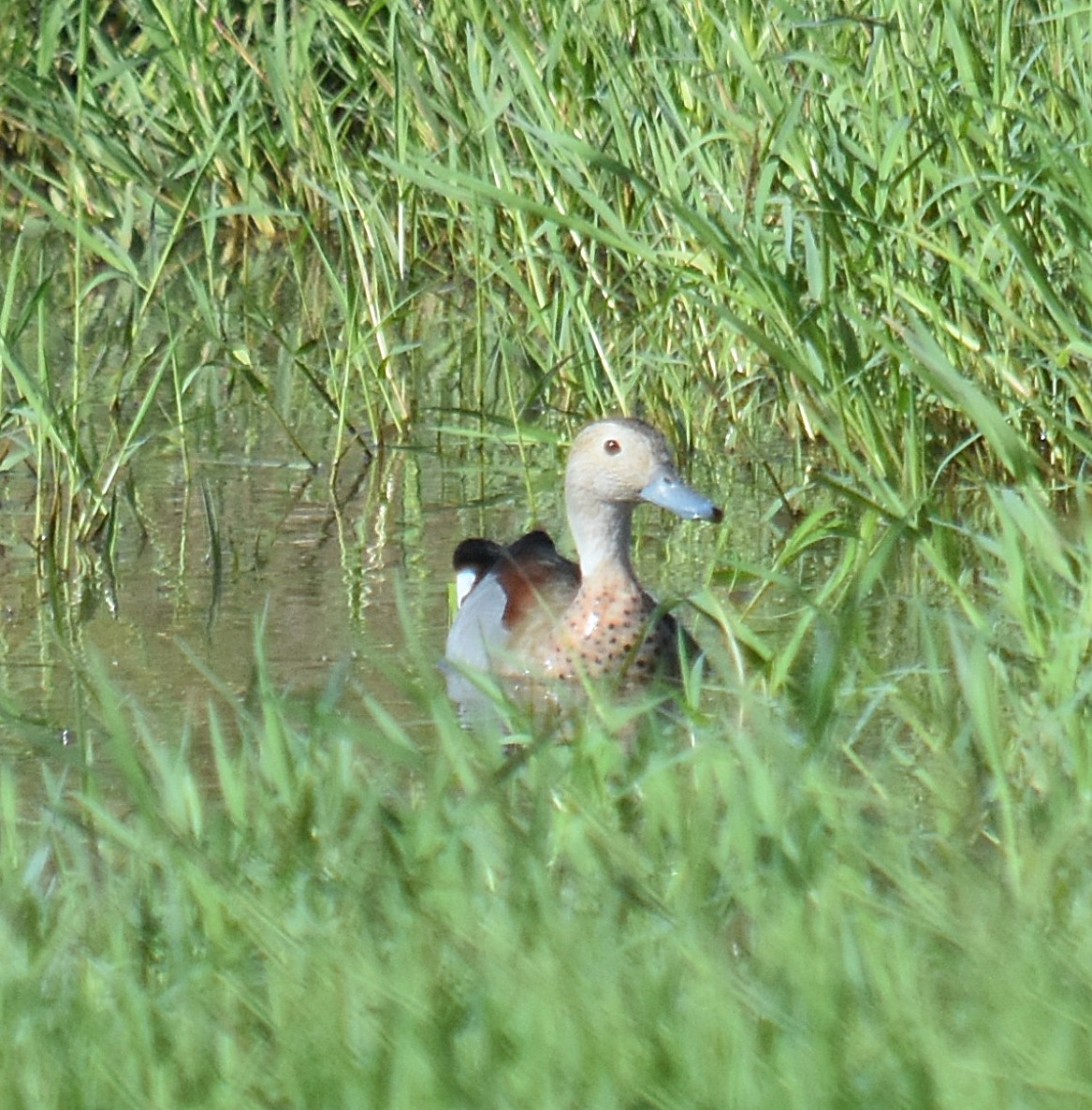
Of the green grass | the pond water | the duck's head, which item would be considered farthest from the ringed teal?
the green grass

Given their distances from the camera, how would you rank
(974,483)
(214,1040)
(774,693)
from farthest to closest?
(974,483) → (774,693) → (214,1040)

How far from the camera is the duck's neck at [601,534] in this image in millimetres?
5684

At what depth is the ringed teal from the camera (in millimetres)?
5492

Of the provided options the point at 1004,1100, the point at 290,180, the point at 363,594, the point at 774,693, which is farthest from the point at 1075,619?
the point at 290,180

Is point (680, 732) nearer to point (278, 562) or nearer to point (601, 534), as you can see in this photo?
point (601, 534)

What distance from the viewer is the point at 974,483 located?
19.9 ft

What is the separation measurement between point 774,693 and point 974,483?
7.81 feet

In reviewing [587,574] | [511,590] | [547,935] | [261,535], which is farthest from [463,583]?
[547,935]

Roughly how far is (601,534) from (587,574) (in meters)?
0.10

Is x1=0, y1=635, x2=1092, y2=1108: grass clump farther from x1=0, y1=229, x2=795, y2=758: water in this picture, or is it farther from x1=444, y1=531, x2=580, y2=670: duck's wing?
x1=444, y1=531, x2=580, y2=670: duck's wing

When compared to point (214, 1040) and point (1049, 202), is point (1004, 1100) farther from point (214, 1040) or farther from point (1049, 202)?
point (1049, 202)

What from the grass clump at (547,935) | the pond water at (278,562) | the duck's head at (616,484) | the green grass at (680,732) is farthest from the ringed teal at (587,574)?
the grass clump at (547,935)

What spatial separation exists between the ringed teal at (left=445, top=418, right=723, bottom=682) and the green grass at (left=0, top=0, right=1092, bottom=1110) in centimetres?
30

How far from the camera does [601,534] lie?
5707mm
